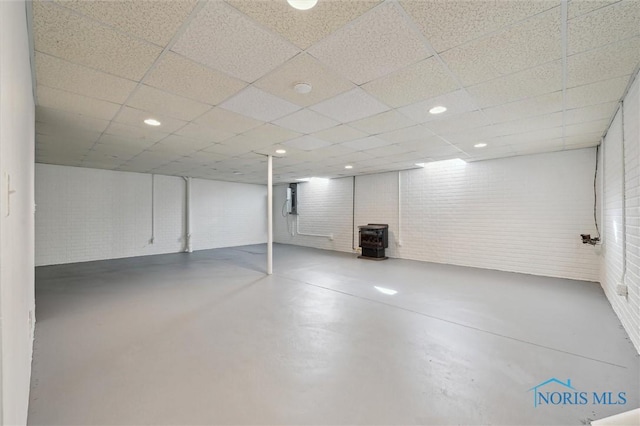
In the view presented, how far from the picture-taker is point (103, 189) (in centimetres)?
702

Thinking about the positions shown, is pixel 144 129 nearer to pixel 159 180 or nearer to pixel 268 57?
pixel 268 57

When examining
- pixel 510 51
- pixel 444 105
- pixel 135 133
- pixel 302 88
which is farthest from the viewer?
pixel 135 133

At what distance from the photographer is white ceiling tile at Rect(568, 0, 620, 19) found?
4.86 feet

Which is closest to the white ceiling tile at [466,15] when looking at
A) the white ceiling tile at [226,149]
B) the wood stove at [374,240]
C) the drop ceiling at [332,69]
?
the drop ceiling at [332,69]

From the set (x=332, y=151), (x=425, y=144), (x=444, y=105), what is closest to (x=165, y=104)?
(x=332, y=151)

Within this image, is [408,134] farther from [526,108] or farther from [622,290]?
[622,290]

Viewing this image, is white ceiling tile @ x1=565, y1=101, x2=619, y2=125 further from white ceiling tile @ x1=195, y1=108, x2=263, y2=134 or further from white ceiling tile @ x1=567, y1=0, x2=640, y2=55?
white ceiling tile @ x1=195, y1=108, x2=263, y2=134

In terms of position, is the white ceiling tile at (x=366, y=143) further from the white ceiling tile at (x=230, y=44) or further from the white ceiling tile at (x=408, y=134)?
the white ceiling tile at (x=230, y=44)

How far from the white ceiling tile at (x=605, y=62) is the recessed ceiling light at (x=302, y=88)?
205 cm

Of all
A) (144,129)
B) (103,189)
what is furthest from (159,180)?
(144,129)

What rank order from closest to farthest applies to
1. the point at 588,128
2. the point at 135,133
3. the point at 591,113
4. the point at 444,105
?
the point at 444,105, the point at 591,113, the point at 588,128, the point at 135,133

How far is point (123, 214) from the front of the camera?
735 centimetres

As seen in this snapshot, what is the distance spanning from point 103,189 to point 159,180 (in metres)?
1.36

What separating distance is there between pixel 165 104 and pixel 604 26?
363 centimetres
